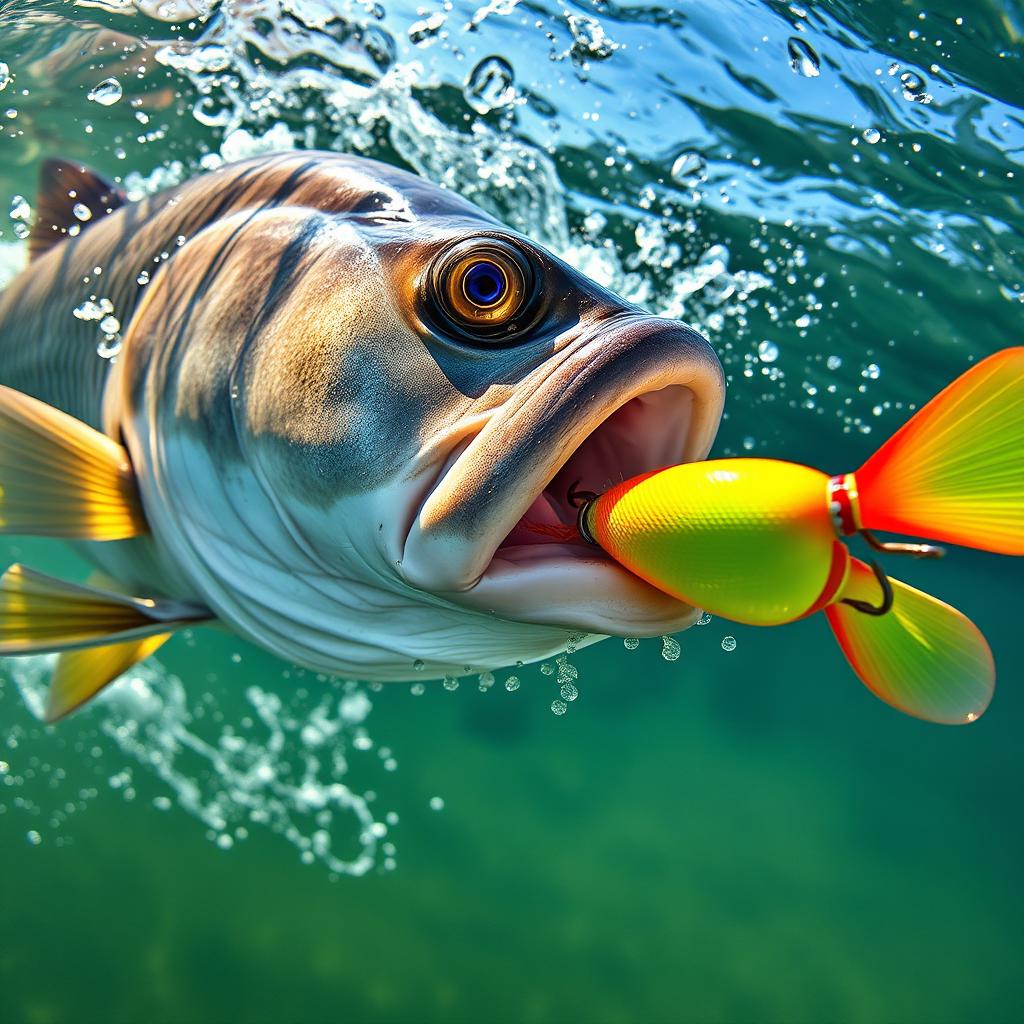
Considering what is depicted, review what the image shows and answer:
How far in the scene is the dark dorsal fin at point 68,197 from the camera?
137 inches

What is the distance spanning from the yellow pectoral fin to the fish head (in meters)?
0.66

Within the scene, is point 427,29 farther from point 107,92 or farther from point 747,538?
point 747,538

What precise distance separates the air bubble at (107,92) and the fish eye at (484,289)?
4968 mm

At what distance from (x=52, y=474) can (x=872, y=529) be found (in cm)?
211

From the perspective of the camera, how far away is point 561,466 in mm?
1620

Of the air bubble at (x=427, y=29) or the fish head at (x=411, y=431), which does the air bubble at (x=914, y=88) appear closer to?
the air bubble at (x=427, y=29)

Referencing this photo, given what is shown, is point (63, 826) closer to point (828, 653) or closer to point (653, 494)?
point (653, 494)

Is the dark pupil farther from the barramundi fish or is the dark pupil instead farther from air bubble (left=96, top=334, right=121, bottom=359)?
air bubble (left=96, top=334, right=121, bottom=359)

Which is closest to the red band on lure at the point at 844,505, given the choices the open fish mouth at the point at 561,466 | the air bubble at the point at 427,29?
the open fish mouth at the point at 561,466

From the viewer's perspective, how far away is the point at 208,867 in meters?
9.86

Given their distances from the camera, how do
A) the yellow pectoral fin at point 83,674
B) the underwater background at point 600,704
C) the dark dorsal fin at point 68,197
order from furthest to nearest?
1. the underwater background at point 600,704
2. the dark dorsal fin at point 68,197
3. the yellow pectoral fin at point 83,674

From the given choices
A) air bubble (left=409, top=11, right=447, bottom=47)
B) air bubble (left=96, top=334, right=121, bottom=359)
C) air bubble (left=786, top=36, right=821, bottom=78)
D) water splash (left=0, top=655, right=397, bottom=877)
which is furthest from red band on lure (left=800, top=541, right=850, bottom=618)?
water splash (left=0, top=655, right=397, bottom=877)

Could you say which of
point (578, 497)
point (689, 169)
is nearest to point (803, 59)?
point (689, 169)

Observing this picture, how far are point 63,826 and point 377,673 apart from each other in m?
10.3
